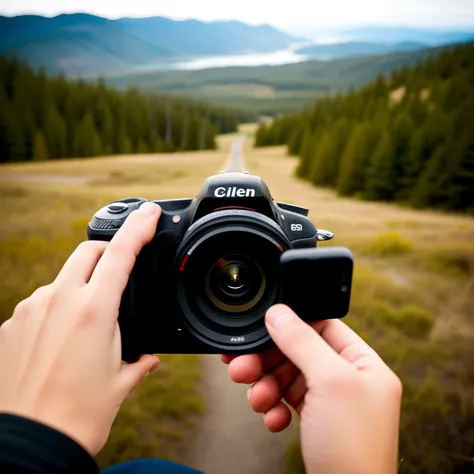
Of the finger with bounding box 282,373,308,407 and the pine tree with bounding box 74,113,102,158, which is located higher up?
the finger with bounding box 282,373,308,407

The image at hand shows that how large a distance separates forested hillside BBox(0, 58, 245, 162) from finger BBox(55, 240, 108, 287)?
8681mm

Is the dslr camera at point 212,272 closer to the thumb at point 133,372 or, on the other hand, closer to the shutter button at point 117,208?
the shutter button at point 117,208

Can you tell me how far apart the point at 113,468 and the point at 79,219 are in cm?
238

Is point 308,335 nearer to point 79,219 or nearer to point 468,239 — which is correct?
point 79,219

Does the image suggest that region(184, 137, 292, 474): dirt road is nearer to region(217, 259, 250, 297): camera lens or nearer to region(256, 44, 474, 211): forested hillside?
region(217, 259, 250, 297): camera lens

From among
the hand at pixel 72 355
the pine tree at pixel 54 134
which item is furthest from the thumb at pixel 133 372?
the pine tree at pixel 54 134

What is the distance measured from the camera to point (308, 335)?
82 centimetres

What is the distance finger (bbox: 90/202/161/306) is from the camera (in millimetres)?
832

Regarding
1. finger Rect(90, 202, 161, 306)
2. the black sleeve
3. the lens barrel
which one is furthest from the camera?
the lens barrel

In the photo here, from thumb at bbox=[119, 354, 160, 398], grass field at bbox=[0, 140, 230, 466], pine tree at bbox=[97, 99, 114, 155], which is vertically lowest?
pine tree at bbox=[97, 99, 114, 155]

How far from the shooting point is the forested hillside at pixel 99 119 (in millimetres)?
11227

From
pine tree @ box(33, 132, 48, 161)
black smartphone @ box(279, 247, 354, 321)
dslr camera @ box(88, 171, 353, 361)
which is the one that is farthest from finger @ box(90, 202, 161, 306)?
pine tree @ box(33, 132, 48, 161)

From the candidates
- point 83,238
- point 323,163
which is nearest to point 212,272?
point 83,238

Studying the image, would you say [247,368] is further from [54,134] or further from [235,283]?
[54,134]
